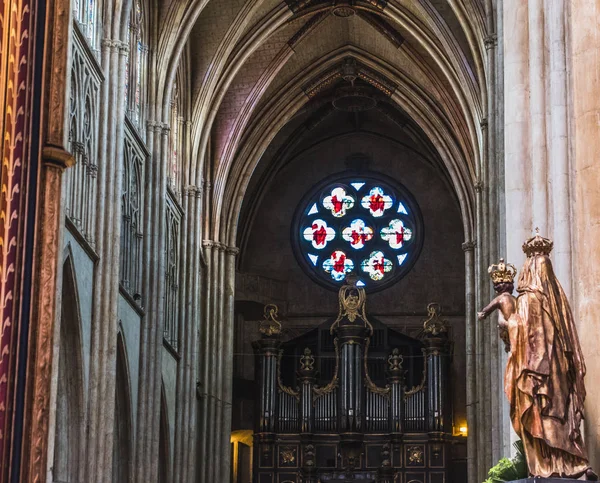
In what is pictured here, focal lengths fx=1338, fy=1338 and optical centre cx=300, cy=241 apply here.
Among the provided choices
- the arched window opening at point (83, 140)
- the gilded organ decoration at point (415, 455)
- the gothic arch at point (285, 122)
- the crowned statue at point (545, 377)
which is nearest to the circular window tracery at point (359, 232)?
the gothic arch at point (285, 122)

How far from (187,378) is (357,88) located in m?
10.4

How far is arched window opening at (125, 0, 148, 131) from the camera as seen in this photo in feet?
86.6

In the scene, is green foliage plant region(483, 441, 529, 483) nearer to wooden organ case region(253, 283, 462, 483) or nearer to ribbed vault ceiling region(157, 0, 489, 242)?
ribbed vault ceiling region(157, 0, 489, 242)

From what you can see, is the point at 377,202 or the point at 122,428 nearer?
the point at 122,428

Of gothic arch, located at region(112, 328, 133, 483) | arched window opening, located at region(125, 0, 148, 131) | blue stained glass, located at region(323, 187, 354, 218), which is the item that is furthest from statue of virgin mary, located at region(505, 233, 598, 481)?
blue stained glass, located at region(323, 187, 354, 218)

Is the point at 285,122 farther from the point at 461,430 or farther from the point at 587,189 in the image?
the point at 587,189

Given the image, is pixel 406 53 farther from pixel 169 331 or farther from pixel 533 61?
pixel 533 61

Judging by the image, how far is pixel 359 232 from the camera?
39.8 meters

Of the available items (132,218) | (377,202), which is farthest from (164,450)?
(377,202)

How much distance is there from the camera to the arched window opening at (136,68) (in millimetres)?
26406

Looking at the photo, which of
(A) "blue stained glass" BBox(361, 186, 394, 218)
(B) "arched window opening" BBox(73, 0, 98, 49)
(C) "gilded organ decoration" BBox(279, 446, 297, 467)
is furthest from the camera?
(A) "blue stained glass" BBox(361, 186, 394, 218)

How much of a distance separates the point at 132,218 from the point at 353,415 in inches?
430

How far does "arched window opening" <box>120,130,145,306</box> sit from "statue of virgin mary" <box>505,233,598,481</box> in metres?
15.6

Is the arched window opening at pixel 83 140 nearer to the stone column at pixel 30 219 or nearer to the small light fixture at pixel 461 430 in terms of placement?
the stone column at pixel 30 219
